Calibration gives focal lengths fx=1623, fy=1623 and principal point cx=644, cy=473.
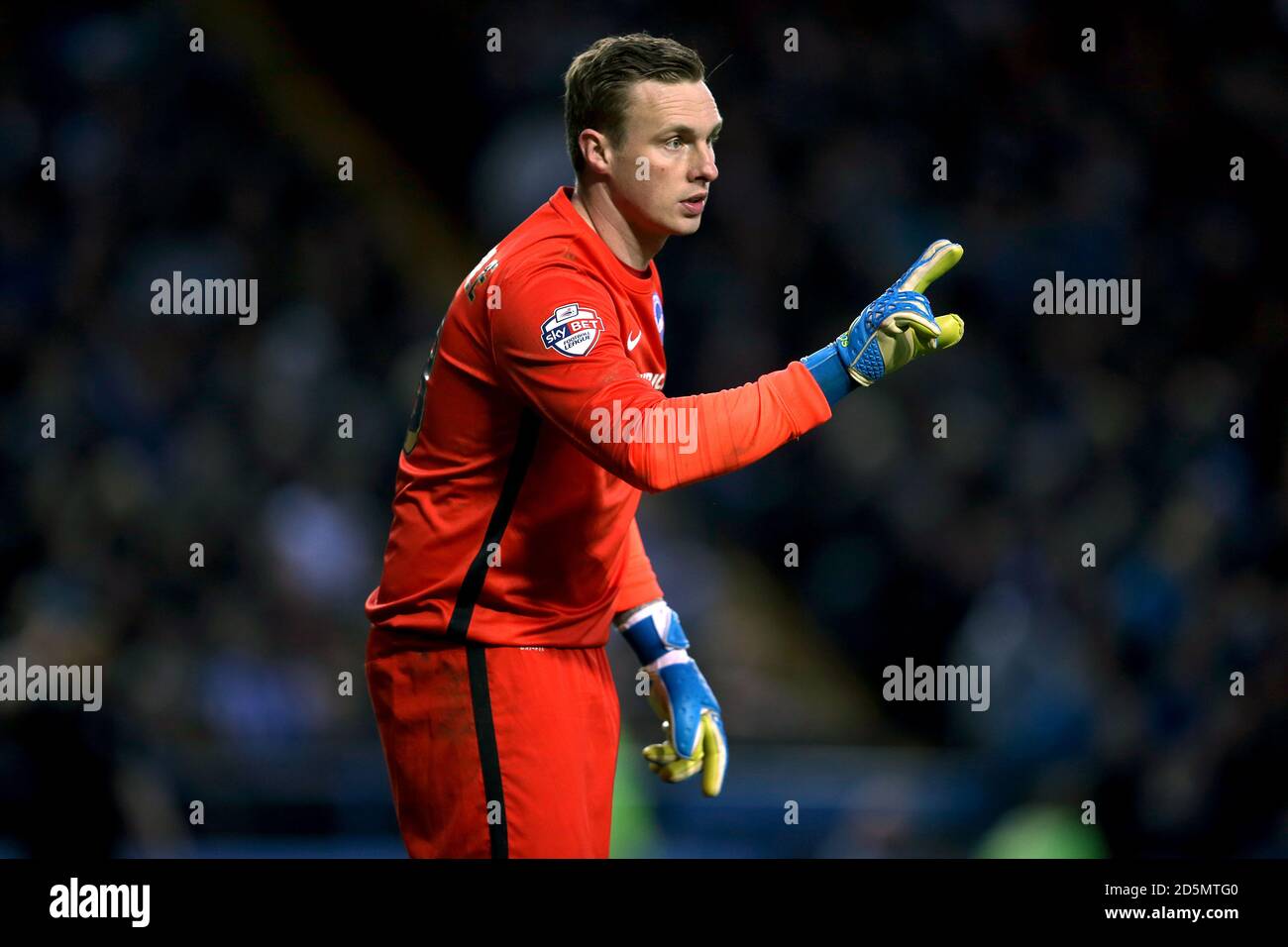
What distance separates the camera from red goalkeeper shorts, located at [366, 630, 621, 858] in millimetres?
2928

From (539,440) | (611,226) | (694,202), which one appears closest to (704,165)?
(694,202)

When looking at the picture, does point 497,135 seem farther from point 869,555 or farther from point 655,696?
point 655,696

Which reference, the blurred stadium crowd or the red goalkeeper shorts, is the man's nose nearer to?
the red goalkeeper shorts

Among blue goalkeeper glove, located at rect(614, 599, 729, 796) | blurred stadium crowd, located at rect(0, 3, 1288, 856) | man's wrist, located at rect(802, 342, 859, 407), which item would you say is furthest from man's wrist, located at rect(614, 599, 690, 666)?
blurred stadium crowd, located at rect(0, 3, 1288, 856)

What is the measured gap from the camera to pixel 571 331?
2.79 metres

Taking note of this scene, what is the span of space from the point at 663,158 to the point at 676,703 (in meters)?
1.10

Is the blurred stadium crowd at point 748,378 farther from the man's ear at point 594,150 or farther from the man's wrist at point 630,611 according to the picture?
the man's ear at point 594,150

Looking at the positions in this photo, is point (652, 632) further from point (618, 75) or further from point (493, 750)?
point (618, 75)

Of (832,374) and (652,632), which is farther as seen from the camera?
(652,632)

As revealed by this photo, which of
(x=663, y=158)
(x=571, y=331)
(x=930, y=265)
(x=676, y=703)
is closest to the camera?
(x=571, y=331)

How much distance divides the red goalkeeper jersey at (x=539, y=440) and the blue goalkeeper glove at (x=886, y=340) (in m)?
0.05

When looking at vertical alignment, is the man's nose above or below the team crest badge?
above

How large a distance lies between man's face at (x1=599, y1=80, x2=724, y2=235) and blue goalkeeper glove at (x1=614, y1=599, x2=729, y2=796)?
0.84 meters

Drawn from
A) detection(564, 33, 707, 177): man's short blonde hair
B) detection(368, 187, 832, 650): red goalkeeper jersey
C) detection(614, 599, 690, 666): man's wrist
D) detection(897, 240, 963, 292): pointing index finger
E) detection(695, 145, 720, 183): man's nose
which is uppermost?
detection(564, 33, 707, 177): man's short blonde hair
